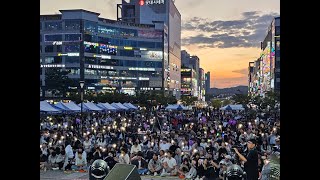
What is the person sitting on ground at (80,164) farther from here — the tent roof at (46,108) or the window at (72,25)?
the window at (72,25)

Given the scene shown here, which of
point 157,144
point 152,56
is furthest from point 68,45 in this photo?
point 157,144

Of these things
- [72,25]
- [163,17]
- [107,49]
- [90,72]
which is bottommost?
[90,72]

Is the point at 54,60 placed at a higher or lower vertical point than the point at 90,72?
higher

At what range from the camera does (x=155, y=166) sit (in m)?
12.6

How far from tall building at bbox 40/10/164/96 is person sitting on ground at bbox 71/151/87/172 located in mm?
66366

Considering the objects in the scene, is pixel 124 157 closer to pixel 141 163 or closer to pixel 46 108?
pixel 141 163

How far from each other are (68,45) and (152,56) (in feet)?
89.9

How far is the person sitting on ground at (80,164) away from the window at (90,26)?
81103mm

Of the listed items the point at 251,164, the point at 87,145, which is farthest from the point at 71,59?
the point at 251,164

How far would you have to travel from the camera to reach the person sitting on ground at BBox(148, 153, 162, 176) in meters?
12.5

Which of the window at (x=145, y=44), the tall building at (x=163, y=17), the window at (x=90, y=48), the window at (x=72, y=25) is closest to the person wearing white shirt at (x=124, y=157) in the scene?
the window at (x=72, y=25)

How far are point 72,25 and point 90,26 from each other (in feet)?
14.7
